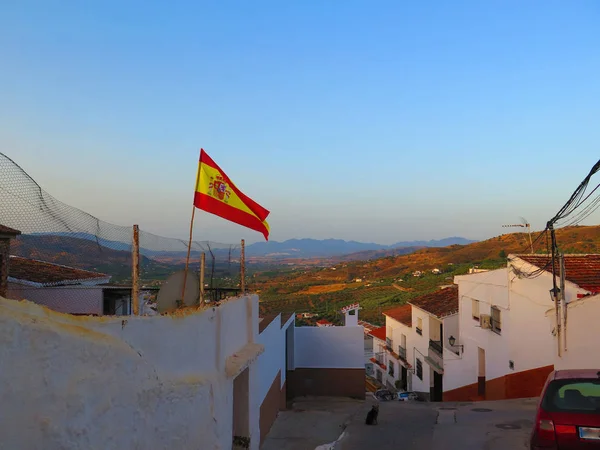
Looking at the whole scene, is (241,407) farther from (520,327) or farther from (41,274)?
(520,327)

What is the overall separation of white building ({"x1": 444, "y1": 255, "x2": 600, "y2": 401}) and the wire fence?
27.0 ft

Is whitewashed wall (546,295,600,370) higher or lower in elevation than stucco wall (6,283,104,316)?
lower

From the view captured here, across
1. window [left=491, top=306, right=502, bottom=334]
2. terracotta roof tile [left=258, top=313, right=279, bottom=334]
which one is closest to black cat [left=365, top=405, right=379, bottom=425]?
terracotta roof tile [left=258, top=313, right=279, bottom=334]

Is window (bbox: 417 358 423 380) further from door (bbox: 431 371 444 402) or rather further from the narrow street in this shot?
the narrow street

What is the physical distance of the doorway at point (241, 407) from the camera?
860 centimetres

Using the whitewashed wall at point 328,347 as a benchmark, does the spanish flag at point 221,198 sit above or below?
above

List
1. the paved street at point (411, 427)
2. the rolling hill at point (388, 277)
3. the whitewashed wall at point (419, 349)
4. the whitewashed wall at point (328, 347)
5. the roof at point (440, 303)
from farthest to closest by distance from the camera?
the rolling hill at point (388, 277)
the whitewashed wall at point (419, 349)
the roof at point (440, 303)
the whitewashed wall at point (328, 347)
the paved street at point (411, 427)

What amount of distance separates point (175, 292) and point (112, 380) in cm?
270

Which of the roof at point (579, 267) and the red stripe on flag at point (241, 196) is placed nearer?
the red stripe on flag at point (241, 196)

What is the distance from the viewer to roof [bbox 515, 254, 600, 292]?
46.6ft

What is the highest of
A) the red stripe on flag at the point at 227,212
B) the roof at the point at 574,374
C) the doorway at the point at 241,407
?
the red stripe on flag at the point at 227,212

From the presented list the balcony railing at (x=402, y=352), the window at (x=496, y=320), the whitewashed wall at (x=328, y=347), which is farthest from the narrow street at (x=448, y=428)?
the balcony railing at (x=402, y=352)

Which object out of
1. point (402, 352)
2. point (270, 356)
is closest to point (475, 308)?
point (402, 352)

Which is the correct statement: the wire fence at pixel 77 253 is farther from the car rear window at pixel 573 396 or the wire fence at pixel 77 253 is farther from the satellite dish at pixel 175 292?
the car rear window at pixel 573 396
